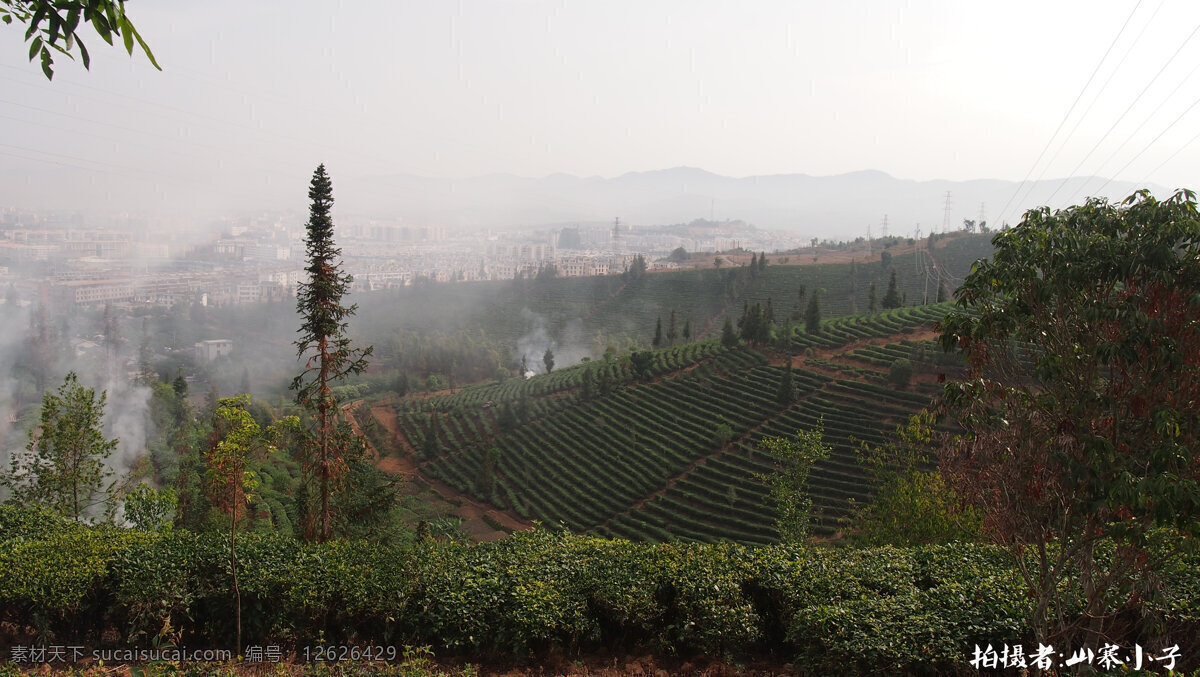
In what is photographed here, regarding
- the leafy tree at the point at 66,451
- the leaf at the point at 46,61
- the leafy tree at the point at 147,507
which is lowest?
the leafy tree at the point at 147,507

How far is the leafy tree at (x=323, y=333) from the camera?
1066cm

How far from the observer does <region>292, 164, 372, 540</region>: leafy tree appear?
10656 millimetres

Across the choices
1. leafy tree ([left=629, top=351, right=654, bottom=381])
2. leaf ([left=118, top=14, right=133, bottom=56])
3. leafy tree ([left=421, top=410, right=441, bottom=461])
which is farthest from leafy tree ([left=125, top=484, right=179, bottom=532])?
leafy tree ([left=629, top=351, right=654, bottom=381])

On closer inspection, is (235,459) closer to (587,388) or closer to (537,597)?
(537,597)

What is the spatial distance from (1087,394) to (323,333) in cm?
1020

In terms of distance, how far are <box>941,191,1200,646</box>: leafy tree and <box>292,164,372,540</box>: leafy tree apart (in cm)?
924

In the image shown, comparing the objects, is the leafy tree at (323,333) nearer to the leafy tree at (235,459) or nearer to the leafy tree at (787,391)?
the leafy tree at (235,459)

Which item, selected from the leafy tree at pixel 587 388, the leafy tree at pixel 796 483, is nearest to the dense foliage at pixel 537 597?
the leafy tree at pixel 796 483

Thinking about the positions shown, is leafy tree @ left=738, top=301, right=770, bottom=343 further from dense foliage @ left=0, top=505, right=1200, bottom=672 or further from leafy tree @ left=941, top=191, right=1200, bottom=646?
leafy tree @ left=941, top=191, right=1200, bottom=646

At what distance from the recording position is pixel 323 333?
35.2 ft

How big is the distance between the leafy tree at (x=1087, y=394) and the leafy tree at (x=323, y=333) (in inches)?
364

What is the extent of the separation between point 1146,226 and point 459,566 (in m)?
5.75

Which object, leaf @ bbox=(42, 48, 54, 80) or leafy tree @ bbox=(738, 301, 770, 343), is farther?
leafy tree @ bbox=(738, 301, 770, 343)

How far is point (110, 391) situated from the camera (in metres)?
42.7
